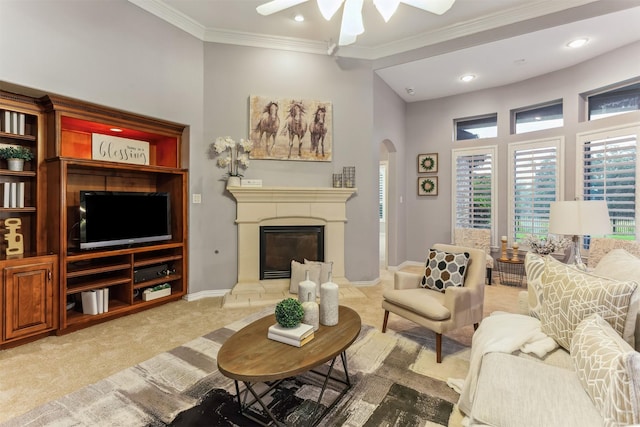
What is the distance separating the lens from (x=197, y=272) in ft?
12.8

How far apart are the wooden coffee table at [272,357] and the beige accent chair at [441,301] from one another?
2.33 feet

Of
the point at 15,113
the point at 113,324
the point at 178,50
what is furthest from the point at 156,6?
the point at 113,324

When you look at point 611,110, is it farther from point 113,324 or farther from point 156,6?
point 113,324

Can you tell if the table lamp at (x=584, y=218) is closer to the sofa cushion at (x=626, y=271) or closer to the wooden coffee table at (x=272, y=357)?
the sofa cushion at (x=626, y=271)

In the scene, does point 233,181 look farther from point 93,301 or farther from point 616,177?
point 616,177

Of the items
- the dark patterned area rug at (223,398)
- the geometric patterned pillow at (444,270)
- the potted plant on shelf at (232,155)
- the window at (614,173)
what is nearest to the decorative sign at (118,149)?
the potted plant on shelf at (232,155)

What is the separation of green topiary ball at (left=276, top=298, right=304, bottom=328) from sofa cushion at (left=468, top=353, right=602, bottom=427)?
0.96 m

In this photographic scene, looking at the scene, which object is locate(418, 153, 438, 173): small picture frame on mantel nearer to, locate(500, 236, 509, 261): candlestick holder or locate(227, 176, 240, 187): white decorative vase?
locate(500, 236, 509, 261): candlestick holder

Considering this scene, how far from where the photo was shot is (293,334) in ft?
5.57

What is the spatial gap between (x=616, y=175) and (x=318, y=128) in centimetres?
386

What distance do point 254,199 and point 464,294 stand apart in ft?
9.02

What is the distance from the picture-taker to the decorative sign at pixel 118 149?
11.0ft

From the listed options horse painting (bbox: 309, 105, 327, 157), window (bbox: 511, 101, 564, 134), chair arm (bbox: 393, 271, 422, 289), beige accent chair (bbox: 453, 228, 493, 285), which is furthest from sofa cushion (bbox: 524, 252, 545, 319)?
window (bbox: 511, 101, 564, 134)

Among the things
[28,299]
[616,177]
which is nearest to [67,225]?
[28,299]
